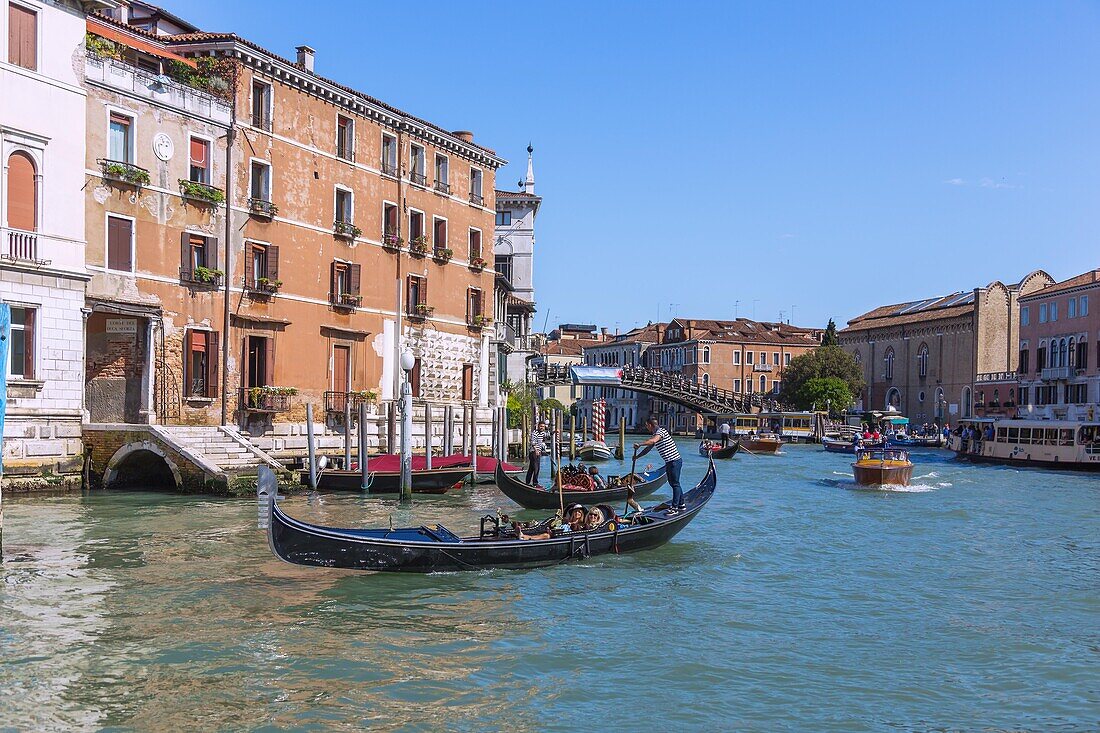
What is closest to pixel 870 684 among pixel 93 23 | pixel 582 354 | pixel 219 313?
pixel 219 313

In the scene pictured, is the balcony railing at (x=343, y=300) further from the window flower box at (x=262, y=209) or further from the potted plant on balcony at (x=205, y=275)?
the potted plant on balcony at (x=205, y=275)

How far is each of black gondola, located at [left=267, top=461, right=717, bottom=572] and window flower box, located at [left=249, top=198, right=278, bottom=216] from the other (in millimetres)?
11157

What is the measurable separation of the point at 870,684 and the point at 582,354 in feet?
240

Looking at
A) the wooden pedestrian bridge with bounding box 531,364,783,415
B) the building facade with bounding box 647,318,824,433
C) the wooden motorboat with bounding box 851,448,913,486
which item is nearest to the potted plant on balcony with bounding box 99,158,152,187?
the wooden motorboat with bounding box 851,448,913,486

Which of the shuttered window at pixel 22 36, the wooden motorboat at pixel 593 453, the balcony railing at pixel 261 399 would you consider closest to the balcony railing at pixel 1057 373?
the wooden motorboat at pixel 593 453

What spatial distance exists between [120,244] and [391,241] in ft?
23.4

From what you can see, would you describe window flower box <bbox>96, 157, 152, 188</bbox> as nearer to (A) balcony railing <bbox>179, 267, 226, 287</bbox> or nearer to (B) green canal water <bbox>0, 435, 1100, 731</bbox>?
(A) balcony railing <bbox>179, 267, 226, 287</bbox>

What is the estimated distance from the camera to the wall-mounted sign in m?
18.0

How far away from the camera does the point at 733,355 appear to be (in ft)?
213

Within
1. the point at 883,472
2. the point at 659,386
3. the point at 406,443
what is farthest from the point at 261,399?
the point at 659,386

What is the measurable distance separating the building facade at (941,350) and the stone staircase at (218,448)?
38275 millimetres

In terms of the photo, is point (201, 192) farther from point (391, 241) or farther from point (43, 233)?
point (391, 241)

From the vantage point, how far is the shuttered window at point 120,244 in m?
17.5

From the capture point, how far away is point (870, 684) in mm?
7438
